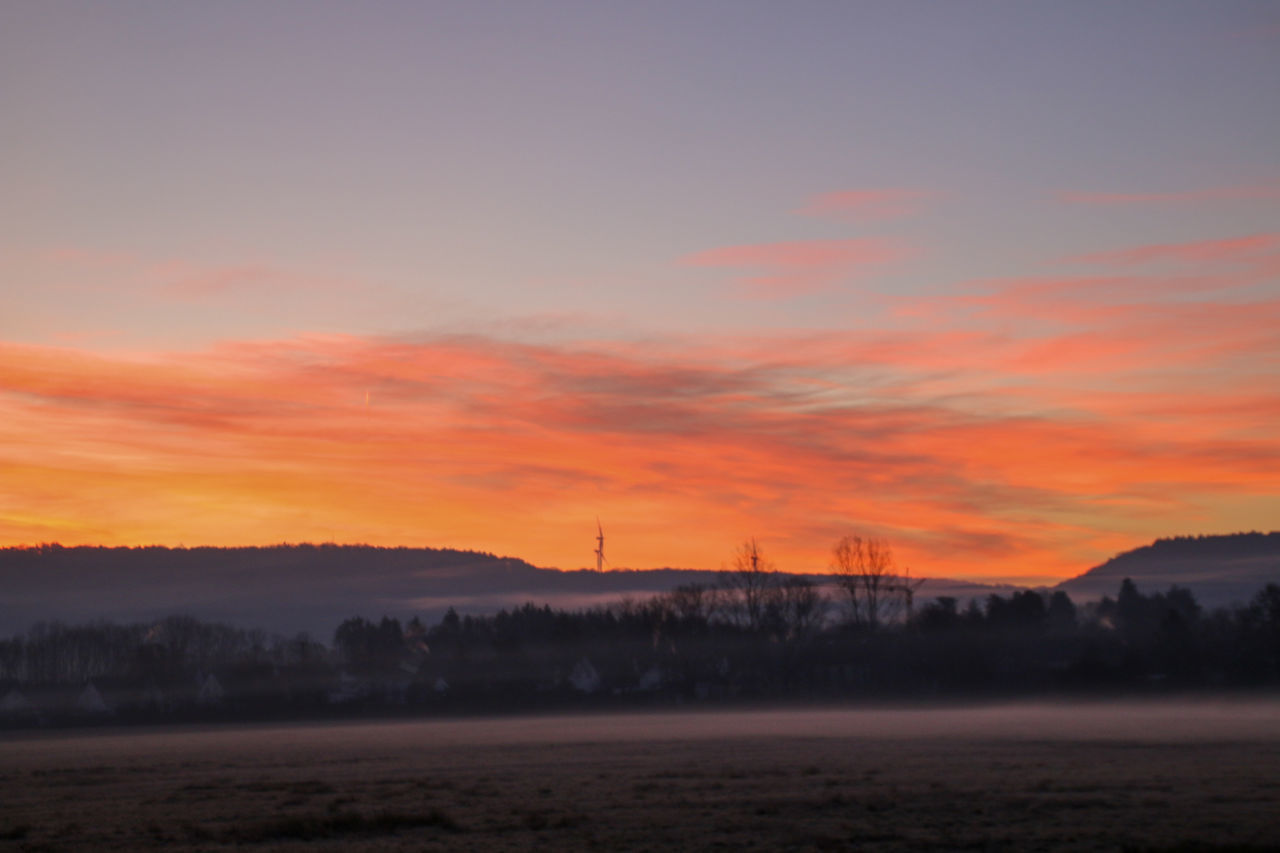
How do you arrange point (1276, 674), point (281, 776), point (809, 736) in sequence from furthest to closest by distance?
point (1276, 674), point (809, 736), point (281, 776)

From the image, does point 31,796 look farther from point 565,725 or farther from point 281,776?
point 565,725

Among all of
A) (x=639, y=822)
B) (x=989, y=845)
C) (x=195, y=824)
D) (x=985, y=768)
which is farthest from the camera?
(x=985, y=768)

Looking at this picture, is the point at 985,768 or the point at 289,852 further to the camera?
the point at 985,768

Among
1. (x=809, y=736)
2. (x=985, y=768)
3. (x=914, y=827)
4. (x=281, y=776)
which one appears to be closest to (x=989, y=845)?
(x=914, y=827)

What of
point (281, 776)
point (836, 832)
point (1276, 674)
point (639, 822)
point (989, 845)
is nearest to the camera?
point (989, 845)

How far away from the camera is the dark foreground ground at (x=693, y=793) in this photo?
38688mm

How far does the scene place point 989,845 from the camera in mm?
35844

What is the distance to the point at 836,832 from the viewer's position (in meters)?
38.6

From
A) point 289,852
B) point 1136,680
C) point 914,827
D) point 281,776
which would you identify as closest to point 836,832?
point 914,827

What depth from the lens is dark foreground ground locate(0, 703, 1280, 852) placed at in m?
38.7

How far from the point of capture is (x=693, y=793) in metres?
50.6

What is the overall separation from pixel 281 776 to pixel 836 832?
40.2 meters

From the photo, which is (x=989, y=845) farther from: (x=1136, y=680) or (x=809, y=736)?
(x=1136, y=680)

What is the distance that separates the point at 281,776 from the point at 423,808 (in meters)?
24.3
